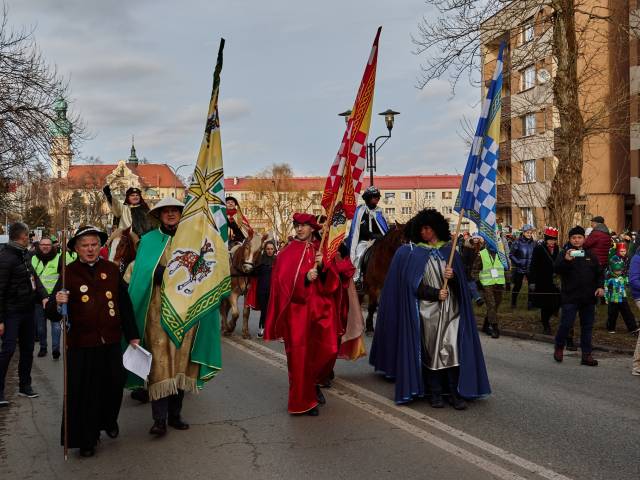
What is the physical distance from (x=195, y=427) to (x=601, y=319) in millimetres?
9776

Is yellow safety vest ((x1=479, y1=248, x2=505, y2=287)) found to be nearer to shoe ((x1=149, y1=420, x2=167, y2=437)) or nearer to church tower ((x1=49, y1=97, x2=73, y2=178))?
shoe ((x1=149, y1=420, x2=167, y2=437))

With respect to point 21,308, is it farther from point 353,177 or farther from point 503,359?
point 503,359

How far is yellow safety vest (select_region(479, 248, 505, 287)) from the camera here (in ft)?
42.8

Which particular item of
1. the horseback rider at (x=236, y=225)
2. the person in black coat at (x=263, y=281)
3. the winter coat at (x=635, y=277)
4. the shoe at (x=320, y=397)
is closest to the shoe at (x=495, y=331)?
the winter coat at (x=635, y=277)

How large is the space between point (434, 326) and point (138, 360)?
9.80ft

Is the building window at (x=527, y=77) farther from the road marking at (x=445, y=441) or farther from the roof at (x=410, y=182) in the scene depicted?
the roof at (x=410, y=182)

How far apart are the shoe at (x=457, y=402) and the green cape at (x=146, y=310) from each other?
2.37 m

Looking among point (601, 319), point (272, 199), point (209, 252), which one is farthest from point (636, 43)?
point (272, 199)

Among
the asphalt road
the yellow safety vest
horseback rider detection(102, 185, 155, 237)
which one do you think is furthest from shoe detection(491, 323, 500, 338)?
horseback rider detection(102, 185, 155, 237)

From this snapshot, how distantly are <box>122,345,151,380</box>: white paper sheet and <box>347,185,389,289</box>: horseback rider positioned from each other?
748 cm

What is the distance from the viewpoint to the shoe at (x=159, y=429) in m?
6.39

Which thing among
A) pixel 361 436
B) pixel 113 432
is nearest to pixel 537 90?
pixel 361 436

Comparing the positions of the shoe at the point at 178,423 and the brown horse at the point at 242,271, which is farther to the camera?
the brown horse at the point at 242,271

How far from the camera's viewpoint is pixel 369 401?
7.55 meters
